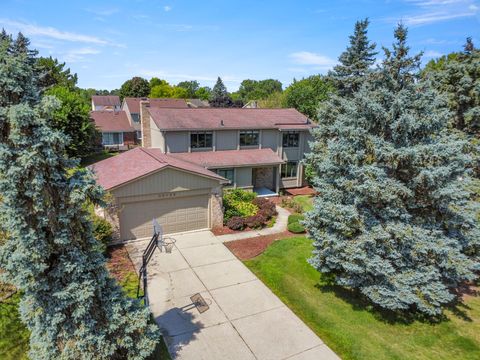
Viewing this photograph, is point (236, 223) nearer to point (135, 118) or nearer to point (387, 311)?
point (387, 311)

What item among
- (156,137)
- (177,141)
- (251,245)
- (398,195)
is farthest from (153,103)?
(398,195)

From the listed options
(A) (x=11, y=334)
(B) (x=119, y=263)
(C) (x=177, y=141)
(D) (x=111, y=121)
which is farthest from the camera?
(D) (x=111, y=121)

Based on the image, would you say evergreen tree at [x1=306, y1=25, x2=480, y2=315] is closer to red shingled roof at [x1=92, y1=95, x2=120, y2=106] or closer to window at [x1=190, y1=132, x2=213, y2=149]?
window at [x1=190, y1=132, x2=213, y2=149]

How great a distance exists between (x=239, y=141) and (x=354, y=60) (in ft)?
35.8

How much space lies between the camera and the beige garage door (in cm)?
1625

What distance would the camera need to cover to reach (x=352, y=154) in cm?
1123

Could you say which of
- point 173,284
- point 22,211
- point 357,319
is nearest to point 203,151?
point 173,284

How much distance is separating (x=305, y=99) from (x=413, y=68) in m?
34.7

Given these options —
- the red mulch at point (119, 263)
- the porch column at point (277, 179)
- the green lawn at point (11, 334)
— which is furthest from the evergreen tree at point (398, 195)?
the porch column at point (277, 179)

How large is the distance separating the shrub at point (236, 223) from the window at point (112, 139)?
33.1 m

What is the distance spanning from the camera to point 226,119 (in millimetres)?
25672

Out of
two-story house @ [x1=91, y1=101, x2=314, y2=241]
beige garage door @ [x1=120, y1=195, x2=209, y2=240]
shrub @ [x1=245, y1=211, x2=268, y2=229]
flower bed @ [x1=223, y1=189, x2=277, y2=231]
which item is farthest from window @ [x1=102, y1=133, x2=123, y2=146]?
shrub @ [x1=245, y1=211, x2=268, y2=229]

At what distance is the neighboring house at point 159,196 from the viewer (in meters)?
15.8

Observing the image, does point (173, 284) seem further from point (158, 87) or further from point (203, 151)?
point (158, 87)
